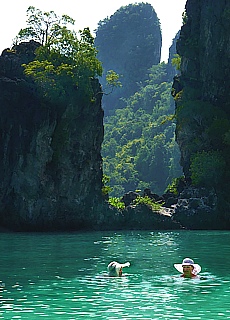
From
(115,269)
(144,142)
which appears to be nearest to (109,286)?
(115,269)

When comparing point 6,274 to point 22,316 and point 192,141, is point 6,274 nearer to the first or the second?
point 22,316

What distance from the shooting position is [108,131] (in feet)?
404

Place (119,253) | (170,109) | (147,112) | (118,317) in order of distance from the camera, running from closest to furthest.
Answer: (118,317), (119,253), (170,109), (147,112)

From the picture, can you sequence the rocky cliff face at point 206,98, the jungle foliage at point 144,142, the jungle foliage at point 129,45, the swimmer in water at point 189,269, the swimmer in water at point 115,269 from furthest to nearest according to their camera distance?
the jungle foliage at point 129,45
the jungle foliage at point 144,142
the rocky cliff face at point 206,98
the swimmer in water at point 115,269
the swimmer in water at point 189,269

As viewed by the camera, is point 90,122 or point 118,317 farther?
point 90,122

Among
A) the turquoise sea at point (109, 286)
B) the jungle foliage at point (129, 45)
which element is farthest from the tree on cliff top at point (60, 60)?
the jungle foliage at point (129, 45)

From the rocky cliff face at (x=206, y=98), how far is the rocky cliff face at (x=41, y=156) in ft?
26.7

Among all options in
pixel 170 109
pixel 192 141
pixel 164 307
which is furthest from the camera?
pixel 170 109

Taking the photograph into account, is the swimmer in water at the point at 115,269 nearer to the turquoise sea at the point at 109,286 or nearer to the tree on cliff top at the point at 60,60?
the turquoise sea at the point at 109,286

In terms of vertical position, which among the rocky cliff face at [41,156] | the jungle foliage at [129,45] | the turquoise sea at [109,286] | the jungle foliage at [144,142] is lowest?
the turquoise sea at [109,286]

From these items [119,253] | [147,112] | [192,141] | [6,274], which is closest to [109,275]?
[6,274]

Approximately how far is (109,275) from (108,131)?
107682mm

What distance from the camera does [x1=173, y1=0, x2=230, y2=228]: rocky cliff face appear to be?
144ft

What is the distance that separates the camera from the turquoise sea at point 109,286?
1121 cm
